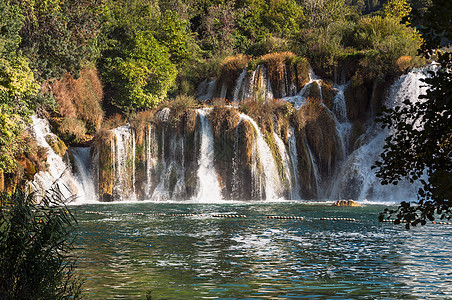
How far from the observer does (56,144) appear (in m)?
31.4

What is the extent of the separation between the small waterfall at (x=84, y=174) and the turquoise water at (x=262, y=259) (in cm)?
1270

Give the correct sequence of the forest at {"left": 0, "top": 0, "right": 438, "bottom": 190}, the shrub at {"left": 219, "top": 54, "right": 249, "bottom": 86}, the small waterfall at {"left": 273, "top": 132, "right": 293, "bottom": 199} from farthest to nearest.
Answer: the shrub at {"left": 219, "top": 54, "right": 249, "bottom": 86} → the small waterfall at {"left": 273, "top": 132, "right": 293, "bottom": 199} → the forest at {"left": 0, "top": 0, "right": 438, "bottom": 190}

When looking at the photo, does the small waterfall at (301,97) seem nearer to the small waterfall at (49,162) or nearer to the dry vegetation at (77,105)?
the dry vegetation at (77,105)

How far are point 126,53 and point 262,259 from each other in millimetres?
29824

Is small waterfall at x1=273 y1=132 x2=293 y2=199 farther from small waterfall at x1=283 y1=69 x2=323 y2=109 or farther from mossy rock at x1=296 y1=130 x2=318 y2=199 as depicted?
small waterfall at x1=283 y1=69 x2=323 y2=109

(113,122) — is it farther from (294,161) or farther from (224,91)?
(294,161)

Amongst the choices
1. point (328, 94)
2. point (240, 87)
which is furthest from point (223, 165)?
point (328, 94)

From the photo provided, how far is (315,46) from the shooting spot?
39.9 meters

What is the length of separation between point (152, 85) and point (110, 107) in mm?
3532

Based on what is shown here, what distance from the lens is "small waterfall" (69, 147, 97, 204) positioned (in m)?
32.4

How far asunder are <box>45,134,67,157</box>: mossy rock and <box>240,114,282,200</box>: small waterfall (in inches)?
440

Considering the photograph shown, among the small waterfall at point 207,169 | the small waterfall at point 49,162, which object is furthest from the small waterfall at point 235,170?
the small waterfall at point 49,162

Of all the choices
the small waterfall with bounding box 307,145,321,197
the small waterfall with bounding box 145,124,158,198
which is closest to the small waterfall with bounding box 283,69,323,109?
the small waterfall with bounding box 307,145,321,197

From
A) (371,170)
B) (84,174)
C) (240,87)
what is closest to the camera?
(371,170)
